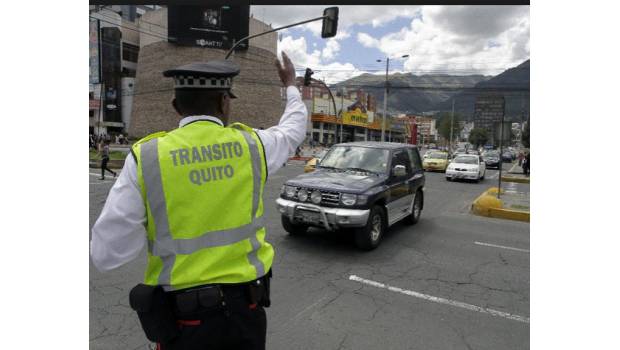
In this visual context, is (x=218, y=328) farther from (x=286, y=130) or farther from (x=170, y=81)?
(x=170, y=81)

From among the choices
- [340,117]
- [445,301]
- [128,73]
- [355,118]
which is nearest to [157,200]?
[445,301]

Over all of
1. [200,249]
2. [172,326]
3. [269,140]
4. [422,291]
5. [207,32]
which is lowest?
[422,291]

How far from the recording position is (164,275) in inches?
66.0

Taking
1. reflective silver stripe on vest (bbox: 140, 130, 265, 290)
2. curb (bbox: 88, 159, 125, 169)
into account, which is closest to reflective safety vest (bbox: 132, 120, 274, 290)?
reflective silver stripe on vest (bbox: 140, 130, 265, 290)

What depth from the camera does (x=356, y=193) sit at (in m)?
5.89

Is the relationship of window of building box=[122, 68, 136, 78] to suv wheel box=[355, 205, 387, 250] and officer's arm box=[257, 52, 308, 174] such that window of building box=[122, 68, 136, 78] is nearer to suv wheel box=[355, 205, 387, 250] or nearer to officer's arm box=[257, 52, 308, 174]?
suv wheel box=[355, 205, 387, 250]

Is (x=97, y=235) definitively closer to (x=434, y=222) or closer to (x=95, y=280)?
(x=95, y=280)

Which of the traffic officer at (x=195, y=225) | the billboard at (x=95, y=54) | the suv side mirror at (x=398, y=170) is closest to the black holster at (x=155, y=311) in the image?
the traffic officer at (x=195, y=225)

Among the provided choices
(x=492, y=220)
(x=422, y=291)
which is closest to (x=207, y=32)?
(x=492, y=220)

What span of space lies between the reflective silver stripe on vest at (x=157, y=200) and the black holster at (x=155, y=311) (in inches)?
2.7

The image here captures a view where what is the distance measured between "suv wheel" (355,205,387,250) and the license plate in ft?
2.04

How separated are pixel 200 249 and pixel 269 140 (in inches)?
24.2

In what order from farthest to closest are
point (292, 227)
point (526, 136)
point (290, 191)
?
point (526, 136), point (292, 227), point (290, 191)

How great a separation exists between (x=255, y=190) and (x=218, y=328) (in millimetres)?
609
